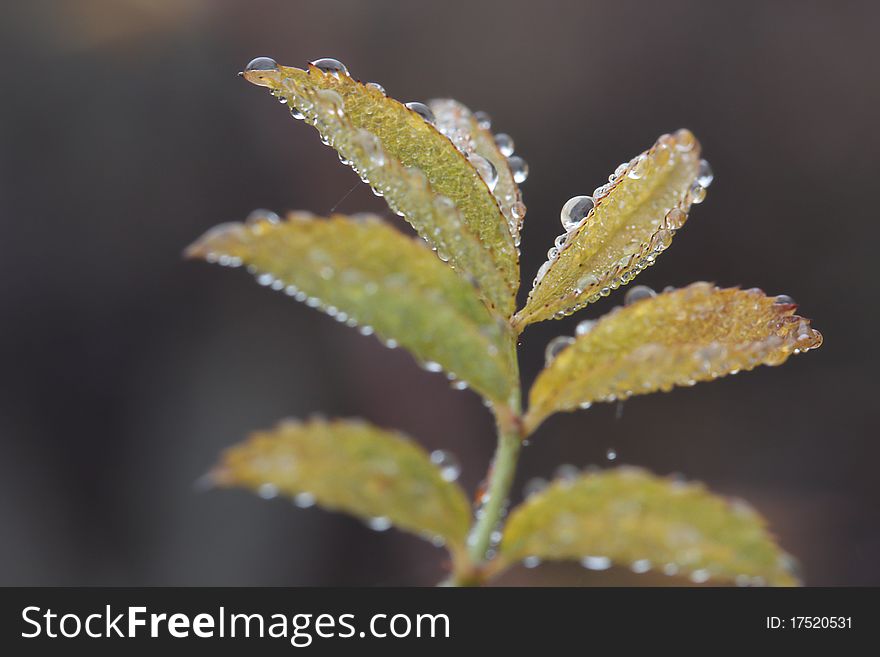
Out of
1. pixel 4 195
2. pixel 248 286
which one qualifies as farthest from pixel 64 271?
pixel 248 286

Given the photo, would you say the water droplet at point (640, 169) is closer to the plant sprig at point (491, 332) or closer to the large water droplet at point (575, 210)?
the plant sprig at point (491, 332)

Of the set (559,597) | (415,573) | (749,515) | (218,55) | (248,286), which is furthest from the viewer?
(218,55)

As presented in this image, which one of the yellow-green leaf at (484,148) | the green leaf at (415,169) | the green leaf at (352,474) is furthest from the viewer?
the yellow-green leaf at (484,148)

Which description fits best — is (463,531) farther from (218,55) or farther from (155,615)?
(218,55)

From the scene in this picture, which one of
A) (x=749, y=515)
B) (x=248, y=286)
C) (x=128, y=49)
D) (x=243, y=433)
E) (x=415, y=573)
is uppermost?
(x=128, y=49)

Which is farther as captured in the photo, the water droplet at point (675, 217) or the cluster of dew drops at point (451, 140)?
the water droplet at point (675, 217)

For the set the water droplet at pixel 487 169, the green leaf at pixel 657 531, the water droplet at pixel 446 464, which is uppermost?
the water droplet at pixel 487 169

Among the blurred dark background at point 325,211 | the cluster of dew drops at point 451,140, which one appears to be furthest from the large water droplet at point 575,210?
the blurred dark background at point 325,211
